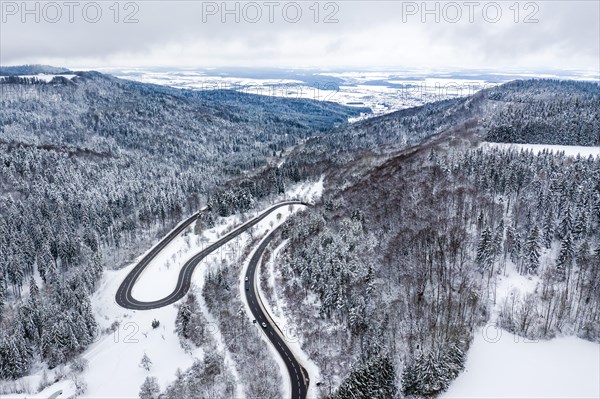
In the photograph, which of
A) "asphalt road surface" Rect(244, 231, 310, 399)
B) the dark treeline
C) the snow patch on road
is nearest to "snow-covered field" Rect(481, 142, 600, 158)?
the dark treeline

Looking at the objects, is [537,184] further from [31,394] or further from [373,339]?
[31,394]

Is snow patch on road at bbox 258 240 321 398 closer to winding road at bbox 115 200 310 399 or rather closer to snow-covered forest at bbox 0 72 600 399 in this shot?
winding road at bbox 115 200 310 399

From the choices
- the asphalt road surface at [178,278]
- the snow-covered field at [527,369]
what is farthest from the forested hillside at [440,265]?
the asphalt road surface at [178,278]

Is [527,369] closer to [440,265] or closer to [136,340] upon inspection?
[440,265]

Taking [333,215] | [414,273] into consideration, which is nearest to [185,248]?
[333,215]

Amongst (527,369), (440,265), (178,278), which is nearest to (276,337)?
(178,278)

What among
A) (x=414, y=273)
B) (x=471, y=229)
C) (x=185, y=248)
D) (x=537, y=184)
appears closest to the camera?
(x=414, y=273)
